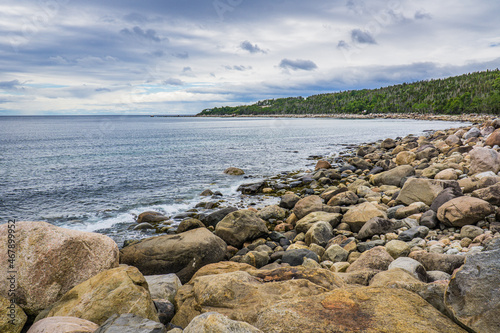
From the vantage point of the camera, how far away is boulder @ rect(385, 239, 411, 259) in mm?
8297

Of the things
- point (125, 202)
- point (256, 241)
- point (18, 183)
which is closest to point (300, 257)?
point (256, 241)

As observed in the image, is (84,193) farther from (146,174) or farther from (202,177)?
(202,177)

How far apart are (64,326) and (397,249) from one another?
8.00 meters

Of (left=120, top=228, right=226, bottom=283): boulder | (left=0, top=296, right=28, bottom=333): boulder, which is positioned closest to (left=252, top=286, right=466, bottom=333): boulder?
(left=0, top=296, right=28, bottom=333): boulder

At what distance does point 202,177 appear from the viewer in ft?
87.8

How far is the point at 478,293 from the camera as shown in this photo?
3.56 metres

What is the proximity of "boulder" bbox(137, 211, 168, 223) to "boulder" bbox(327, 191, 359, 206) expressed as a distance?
9239mm

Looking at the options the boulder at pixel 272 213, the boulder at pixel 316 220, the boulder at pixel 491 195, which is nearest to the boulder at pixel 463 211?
the boulder at pixel 491 195

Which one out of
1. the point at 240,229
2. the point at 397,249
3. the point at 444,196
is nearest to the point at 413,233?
the point at 397,249

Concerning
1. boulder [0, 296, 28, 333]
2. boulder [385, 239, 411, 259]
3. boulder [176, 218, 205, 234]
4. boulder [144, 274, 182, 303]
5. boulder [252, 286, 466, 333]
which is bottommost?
boulder [176, 218, 205, 234]

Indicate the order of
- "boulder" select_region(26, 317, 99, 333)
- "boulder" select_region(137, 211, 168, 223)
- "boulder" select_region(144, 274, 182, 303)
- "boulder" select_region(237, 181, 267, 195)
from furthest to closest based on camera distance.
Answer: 1. "boulder" select_region(237, 181, 267, 195)
2. "boulder" select_region(137, 211, 168, 223)
3. "boulder" select_region(144, 274, 182, 303)
4. "boulder" select_region(26, 317, 99, 333)

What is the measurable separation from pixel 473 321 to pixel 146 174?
90.4 ft

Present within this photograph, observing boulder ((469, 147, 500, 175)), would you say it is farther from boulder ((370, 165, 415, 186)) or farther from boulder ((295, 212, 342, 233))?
boulder ((295, 212, 342, 233))

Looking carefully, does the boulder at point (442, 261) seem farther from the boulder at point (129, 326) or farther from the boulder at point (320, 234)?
the boulder at point (129, 326)
